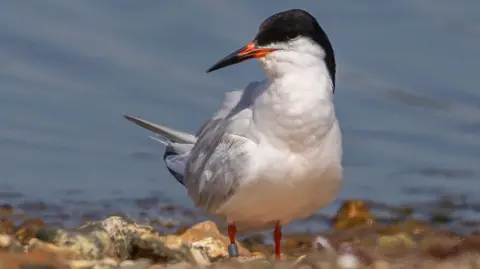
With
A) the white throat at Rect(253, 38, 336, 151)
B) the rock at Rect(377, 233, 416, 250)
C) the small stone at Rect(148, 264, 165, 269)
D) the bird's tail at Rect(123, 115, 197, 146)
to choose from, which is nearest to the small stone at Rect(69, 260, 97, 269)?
the small stone at Rect(148, 264, 165, 269)

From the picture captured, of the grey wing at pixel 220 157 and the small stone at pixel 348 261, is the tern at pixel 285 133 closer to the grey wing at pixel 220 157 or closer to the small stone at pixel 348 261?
the grey wing at pixel 220 157

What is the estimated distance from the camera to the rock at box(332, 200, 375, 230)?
8.95 meters

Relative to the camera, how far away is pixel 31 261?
522 centimetres

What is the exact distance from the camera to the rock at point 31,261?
5148 millimetres

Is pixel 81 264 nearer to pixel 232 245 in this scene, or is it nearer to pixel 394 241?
pixel 232 245

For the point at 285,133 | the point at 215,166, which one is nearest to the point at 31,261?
the point at 285,133

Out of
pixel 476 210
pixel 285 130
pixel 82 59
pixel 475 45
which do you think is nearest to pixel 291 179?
pixel 285 130

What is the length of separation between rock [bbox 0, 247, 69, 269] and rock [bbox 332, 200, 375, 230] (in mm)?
3700

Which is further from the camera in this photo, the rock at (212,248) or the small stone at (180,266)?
the rock at (212,248)

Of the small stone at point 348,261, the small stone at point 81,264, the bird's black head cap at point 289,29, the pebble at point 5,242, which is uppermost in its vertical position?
the bird's black head cap at point 289,29

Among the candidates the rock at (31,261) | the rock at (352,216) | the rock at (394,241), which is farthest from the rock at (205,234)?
the rock at (31,261)

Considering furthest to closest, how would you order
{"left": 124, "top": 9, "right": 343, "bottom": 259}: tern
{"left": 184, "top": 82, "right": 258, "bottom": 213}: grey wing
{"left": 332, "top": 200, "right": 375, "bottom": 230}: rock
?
{"left": 332, "top": 200, "right": 375, "bottom": 230}: rock, {"left": 184, "top": 82, "right": 258, "bottom": 213}: grey wing, {"left": 124, "top": 9, "right": 343, "bottom": 259}: tern

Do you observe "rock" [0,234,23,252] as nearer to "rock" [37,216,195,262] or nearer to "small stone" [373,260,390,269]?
"rock" [37,216,195,262]

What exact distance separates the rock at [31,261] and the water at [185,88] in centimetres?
400
